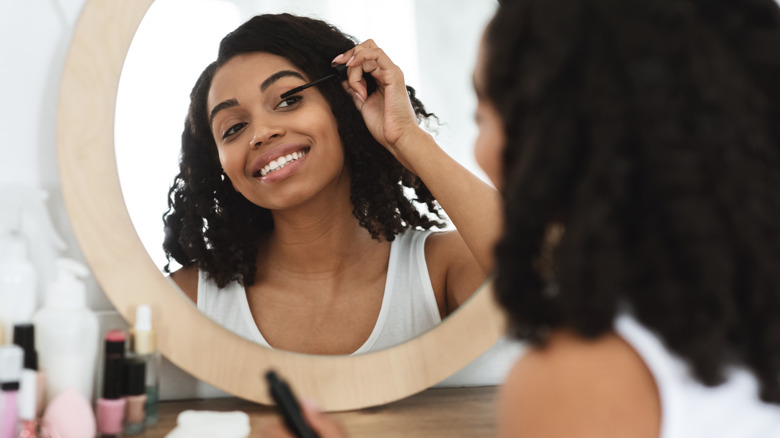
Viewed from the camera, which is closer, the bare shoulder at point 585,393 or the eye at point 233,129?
the bare shoulder at point 585,393

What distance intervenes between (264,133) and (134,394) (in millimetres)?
293

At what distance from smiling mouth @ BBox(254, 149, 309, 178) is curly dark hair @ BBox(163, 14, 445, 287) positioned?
0.04m

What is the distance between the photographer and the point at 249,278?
78cm

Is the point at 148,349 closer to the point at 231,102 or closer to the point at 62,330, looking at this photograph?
the point at 62,330

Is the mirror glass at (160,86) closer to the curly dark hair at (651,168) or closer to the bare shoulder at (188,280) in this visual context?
the bare shoulder at (188,280)

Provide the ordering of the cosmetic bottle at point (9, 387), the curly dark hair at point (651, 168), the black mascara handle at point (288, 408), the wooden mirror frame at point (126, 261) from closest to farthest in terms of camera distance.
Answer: the curly dark hair at point (651, 168) → the black mascara handle at point (288, 408) → the cosmetic bottle at point (9, 387) → the wooden mirror frame at point (126, 261)

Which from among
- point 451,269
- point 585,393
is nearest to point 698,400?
point 585,393

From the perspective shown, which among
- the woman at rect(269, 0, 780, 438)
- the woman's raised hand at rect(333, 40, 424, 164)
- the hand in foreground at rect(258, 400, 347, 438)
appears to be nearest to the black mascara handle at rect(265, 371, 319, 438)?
the hand in foreground at rect(258, 400, 347, 438)

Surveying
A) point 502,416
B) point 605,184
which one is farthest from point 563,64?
point 502,416

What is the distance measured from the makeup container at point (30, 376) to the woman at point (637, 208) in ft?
1.43

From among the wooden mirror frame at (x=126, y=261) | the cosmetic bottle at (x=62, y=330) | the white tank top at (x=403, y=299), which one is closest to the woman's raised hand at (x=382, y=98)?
the white tank top at (x=403, y=299)

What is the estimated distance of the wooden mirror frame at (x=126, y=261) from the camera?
737 mm

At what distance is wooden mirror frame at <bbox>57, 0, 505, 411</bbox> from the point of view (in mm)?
737

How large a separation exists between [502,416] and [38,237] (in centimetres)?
56
